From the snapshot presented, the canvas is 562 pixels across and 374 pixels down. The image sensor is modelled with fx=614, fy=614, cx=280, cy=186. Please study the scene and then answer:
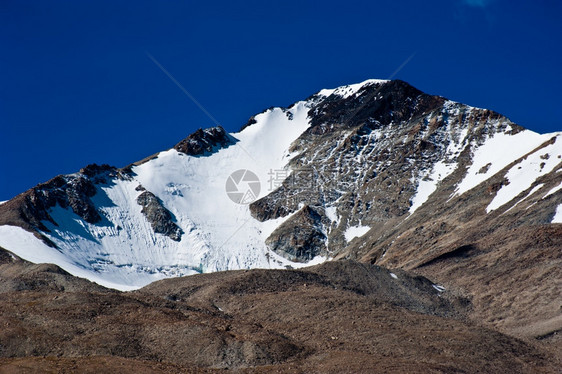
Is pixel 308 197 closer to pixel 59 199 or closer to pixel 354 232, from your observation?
pixel 354 232

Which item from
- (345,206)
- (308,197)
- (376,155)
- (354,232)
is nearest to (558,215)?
(354,232)

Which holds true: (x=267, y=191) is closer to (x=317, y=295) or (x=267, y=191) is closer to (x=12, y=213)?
(x=12, y=213)

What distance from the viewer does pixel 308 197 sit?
445 ft

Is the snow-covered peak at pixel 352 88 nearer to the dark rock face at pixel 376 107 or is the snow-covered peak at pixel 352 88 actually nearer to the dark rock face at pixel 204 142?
the dark rock face at pixel 376 107

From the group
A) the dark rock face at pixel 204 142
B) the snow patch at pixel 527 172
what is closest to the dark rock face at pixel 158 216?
the dark rock face at pixel 204 142

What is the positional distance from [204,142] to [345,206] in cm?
5365

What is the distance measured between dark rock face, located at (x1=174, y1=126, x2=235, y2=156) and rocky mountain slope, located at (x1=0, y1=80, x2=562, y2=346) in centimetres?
52

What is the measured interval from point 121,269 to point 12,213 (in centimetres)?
2241

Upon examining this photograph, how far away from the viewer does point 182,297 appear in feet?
177

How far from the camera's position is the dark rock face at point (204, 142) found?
164 meters

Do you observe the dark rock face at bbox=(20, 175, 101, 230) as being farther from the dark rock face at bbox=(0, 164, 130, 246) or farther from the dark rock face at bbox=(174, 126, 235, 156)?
the dark rock face at bbox=(174, 126, 235, 156)

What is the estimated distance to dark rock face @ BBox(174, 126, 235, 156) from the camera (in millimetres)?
163875

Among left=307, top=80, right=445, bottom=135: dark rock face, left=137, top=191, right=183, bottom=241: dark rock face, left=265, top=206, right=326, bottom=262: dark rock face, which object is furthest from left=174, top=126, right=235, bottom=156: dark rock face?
left=265, top=206, right=326, bottom=262: dark rock face

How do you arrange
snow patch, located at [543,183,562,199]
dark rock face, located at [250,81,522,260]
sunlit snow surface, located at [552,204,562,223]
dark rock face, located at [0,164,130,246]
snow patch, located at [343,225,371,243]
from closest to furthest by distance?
1. sunlit snow surface, located at [552,204,562,223]
2. snow patch, located at [543,183,562,199]
3. dark rock face, located at [0,164,130,246]
4. snow patch, located at [343,225,371,243]
5. dark rock face, located at [250,81,522,260]
